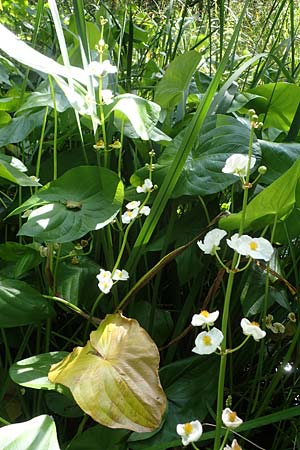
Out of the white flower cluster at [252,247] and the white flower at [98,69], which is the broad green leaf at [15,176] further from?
the white flower cluster at [252,247]

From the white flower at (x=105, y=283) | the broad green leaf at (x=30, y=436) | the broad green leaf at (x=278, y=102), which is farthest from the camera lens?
the broad green leaf at (x=278, y=102)

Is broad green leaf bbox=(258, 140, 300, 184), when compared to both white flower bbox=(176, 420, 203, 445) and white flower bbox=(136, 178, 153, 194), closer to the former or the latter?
white flower bbox=(136, 178, 153, 194)

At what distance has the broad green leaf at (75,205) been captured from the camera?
0.52 meters

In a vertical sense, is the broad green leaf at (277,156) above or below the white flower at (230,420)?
above

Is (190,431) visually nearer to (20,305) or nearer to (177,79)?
(20,305)

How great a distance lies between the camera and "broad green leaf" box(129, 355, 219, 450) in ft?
1.72

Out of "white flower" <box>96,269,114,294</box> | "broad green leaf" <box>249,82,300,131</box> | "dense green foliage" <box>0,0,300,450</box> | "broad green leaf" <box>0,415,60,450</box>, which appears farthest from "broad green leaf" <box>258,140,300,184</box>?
"broad green leaf" <box>0,415,60,450</box>

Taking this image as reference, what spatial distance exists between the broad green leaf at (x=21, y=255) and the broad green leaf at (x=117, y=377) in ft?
0.39

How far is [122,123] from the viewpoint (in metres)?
0.60

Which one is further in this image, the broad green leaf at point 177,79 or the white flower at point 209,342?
the broad green leaf at point 177,79

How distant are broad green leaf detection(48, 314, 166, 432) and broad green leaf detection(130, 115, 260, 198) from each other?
0.16 m

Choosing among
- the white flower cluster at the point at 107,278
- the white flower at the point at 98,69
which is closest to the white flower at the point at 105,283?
the white flower cluster at the point at 107,278

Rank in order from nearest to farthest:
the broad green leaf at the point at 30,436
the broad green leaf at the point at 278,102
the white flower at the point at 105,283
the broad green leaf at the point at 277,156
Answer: the broad green leaf at the point at 30,436 → the white flower at the point at 105,283 → the broad green leaf at the point at 277,156 → the broad green leaf at the point at 278,102

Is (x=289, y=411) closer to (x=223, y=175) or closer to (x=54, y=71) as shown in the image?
(x=223, y=175)
